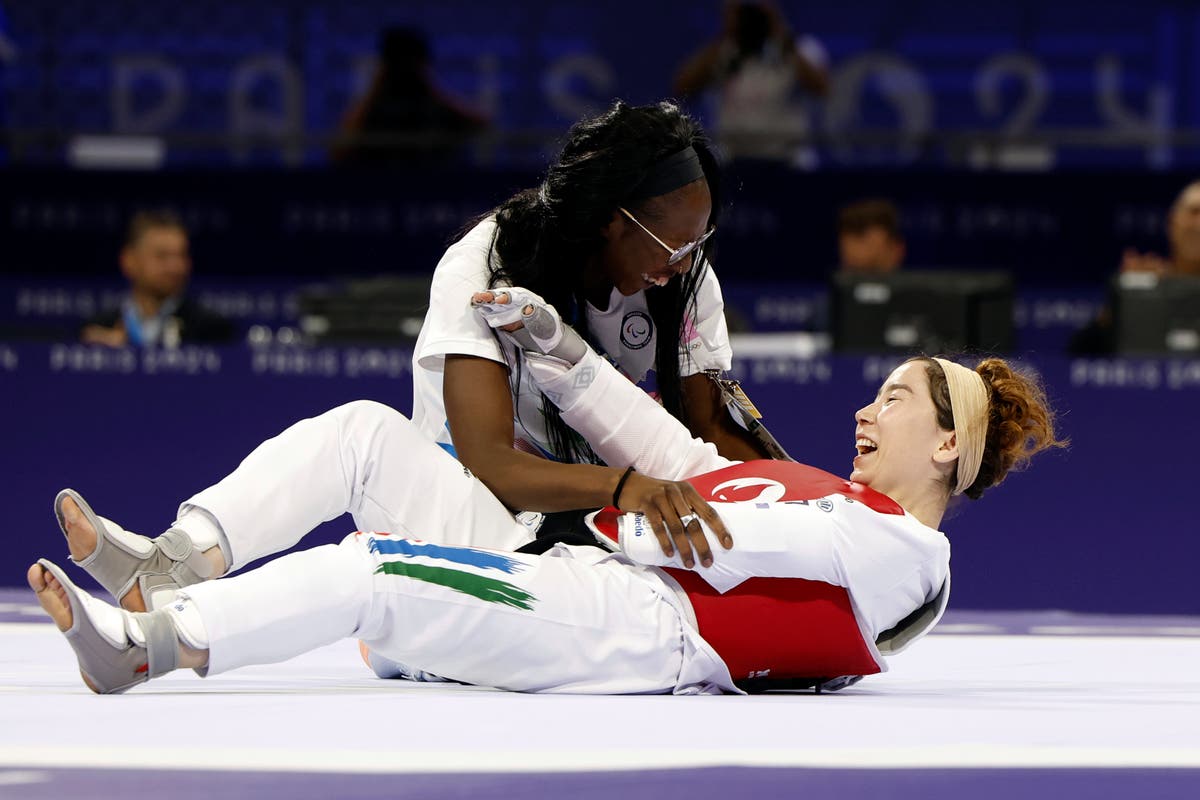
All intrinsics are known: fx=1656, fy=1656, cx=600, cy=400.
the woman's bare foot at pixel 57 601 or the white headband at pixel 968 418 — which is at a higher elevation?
the white headband at pixel 968 418

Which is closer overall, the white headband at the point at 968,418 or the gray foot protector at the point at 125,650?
the gray foot protector at the point at 125,650

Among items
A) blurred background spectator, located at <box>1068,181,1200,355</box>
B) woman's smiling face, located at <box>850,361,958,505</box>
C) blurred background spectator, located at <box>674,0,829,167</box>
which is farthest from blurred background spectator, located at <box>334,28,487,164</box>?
woman's smiling face, located at <box>850,361,958,505</box>

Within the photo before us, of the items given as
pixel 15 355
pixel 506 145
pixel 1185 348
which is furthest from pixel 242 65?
pixel 1185 348

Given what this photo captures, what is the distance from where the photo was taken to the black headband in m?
2.89

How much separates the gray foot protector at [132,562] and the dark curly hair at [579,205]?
713 millimetres

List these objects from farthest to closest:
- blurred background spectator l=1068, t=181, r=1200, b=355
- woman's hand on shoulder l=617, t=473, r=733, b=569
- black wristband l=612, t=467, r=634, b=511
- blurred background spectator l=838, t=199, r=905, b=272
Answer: blurred background spectator l=838, t=199, r=905, b=272, blurred background spectator l=1068, t=181, r=1200, b=355, black wristband l=612, t=467, r=634, b=511, woman's hand on shoulder l=617, t=473, r=733, b=569

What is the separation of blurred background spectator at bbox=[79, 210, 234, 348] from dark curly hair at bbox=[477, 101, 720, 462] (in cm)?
267

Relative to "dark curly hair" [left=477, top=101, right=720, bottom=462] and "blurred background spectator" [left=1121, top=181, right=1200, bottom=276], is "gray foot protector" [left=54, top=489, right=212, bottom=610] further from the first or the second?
"blurred background spectator" [left=1121, top=181, right=1200, bottom=276]

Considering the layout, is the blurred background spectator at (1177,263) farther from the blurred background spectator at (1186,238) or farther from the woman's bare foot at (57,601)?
the woman's bare foot at (57,601)

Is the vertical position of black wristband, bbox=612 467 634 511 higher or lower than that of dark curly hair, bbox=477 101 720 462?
lower

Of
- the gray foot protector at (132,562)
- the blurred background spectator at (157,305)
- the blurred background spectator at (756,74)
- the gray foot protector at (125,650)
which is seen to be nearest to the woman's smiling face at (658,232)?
the gray foot protector at (132,562)

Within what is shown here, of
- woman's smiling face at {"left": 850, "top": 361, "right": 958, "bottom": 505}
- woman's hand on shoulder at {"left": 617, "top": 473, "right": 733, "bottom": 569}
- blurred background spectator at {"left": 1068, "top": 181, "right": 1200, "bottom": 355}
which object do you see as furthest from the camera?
blurred background spectator at {"left": 1068, "top": 181, "right": 1200, "bottom": 355}

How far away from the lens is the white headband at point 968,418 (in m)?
2.67

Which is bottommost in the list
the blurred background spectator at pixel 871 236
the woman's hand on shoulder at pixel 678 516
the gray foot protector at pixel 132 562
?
the gray foot protector at pixel 132 562
